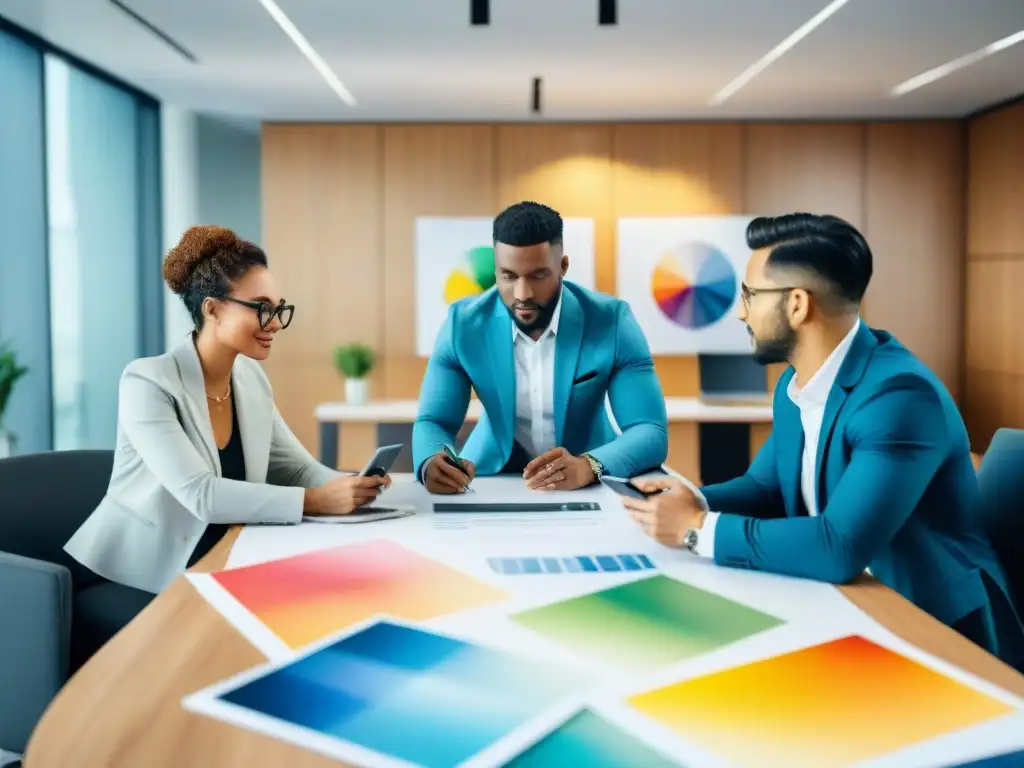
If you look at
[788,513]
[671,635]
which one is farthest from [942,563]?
[671,635]

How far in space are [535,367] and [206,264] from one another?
3.13 feet

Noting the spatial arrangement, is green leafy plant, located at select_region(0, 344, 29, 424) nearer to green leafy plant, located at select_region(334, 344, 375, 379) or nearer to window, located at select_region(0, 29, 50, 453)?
window, located at select_region(0, 29, 50, 453)

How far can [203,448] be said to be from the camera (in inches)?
90.0

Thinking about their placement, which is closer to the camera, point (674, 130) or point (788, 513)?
point (788, 513)

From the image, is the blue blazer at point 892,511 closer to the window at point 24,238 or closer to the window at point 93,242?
the window at point 24,238

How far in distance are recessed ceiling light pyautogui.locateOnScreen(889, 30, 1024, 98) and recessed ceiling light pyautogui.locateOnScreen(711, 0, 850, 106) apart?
0.97 m

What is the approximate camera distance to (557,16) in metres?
4.34

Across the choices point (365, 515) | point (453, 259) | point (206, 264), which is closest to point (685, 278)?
point (453, 259)

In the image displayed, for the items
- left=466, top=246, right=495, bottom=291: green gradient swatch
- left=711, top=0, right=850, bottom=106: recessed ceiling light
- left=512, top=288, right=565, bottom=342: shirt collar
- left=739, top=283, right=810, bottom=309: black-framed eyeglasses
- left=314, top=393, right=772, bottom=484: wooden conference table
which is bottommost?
left=314, top=393, right=772, bottom=484: wooden conference table

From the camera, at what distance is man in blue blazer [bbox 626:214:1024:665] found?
Result: 63.5 inches

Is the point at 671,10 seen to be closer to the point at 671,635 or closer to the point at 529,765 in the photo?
the point at 671,635

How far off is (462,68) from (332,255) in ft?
6.43

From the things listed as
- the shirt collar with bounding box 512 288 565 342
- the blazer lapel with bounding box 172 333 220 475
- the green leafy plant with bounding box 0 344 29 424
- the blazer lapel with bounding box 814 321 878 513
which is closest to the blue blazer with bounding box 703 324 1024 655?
the blazer lapel with bounding box 814 321 878 513

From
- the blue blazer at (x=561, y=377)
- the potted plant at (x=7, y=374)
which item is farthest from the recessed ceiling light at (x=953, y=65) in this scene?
the potted plant at (x=7, y=374)
